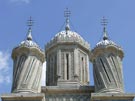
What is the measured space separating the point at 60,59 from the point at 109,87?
163 inches

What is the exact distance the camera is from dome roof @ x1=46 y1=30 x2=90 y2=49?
98.6 feet

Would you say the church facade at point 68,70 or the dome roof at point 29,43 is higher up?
the dome roof at point 29,43

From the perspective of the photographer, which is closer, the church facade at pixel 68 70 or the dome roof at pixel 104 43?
the church facade at pixel 68 70

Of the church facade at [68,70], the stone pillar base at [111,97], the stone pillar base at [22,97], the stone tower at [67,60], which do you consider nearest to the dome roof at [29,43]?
the church facade at [68,70]

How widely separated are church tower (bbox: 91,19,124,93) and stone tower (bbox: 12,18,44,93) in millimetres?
3289

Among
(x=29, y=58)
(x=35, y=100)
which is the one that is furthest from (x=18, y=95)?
(x=29, y=58)

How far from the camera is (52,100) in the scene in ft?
88.8

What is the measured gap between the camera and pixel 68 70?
2898cm

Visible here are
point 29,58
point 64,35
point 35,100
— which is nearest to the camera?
point 35,100

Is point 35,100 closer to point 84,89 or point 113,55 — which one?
point 84,89

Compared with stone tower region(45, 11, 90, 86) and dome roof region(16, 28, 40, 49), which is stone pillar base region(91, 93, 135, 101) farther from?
dome roof region(16, 28, 40, 49)

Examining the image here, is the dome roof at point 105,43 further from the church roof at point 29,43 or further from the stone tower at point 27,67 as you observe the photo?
the church roof at point 29,43

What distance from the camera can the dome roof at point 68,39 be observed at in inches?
1184

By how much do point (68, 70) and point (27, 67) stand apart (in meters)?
2.74
